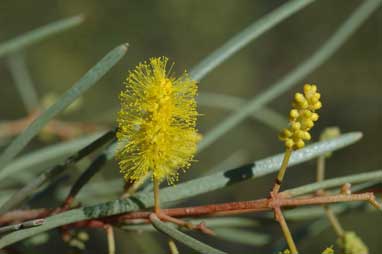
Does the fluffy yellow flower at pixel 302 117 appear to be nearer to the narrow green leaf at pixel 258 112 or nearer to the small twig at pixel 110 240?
the small twig at pixel 110 240

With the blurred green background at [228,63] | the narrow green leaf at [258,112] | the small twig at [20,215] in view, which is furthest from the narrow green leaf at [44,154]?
the blurred green background at [228,63]

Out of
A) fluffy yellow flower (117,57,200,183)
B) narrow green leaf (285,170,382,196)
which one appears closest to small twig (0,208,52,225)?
fluffy yellow flower (117,57,200,183)

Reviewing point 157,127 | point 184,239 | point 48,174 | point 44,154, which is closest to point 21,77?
point 44,154

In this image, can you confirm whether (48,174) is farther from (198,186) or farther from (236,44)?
(236,44)

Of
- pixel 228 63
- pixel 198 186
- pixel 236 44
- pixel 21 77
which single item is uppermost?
pixel 228 63

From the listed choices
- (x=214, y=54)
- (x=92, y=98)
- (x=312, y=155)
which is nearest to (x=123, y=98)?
(x=214, y=54)

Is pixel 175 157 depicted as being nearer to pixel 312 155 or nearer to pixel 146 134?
pixel 146 134
